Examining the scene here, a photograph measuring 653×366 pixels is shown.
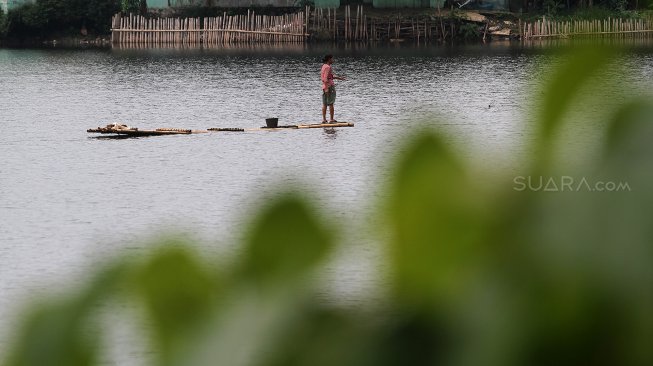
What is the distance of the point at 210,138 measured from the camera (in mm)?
34219

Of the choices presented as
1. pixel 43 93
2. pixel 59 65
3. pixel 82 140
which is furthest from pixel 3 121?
pixel 59 65

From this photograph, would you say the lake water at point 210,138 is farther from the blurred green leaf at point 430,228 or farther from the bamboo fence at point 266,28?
the bamboo fence at point 266,28

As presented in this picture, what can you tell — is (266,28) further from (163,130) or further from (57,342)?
(57,342)

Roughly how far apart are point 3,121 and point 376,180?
4224 cm

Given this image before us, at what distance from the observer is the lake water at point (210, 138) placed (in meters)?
0.89

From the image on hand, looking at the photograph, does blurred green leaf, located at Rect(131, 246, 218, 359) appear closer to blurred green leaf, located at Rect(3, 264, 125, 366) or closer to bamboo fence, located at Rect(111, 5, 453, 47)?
blurred green leaf, located at Rect(3, 264, 125, 366)

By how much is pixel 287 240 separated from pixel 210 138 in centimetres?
3359

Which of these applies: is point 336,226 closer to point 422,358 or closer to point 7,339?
point 422,358

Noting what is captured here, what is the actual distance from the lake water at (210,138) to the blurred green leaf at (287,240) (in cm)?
1

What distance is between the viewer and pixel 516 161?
2.79 ft

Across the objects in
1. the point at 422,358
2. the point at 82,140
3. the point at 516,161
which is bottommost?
the point at 82,140

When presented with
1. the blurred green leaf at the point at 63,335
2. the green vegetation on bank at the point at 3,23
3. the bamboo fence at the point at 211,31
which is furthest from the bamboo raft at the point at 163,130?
the green vegetation on bank at the point at 3,23

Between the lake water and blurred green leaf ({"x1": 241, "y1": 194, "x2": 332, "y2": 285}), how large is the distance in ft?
0.05

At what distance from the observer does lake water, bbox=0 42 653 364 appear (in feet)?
2.91
